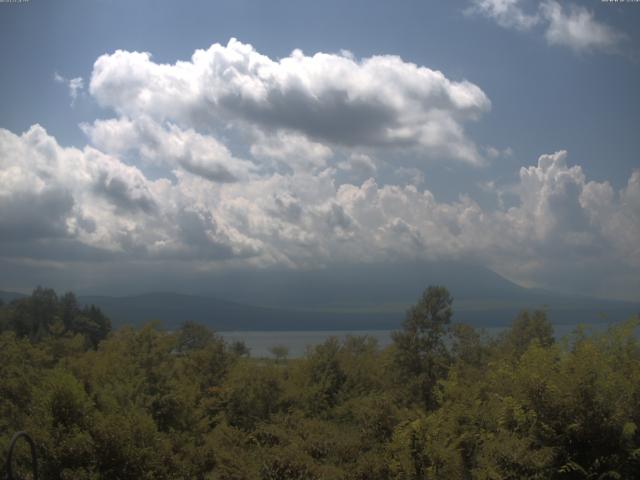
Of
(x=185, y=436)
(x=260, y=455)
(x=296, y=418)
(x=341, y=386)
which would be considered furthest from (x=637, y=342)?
(x=341, y=386)

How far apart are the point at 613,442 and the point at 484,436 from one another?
312 centimetres

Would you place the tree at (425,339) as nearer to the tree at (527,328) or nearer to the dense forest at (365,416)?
the dense forest at (365,416)

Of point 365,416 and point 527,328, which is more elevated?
point 527,328

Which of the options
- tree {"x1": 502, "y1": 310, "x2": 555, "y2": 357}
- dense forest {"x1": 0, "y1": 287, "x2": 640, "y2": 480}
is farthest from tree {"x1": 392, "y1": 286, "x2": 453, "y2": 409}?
tree {"x1": 502, "y1": 310, "x2": 555, "y2": 357}

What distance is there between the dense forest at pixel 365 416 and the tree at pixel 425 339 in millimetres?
65

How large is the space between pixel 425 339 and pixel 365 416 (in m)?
13.7

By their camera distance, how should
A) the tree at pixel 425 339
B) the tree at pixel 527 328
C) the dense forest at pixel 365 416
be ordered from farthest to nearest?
the tree at pixel 527 328 < the tree at pixel 425 339 < the dense forest at pixel 365 416

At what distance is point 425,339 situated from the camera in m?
31.9

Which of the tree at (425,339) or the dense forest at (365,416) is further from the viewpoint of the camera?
the tree at (425,339)

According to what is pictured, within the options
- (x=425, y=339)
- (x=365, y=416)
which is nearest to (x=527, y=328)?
(x=425, y=339)

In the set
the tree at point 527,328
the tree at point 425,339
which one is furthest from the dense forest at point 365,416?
the tree at point 527,328

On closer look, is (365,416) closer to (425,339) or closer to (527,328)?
(425,339)

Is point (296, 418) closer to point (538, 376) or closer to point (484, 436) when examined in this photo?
point (484, 436)

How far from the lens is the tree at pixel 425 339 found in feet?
104
